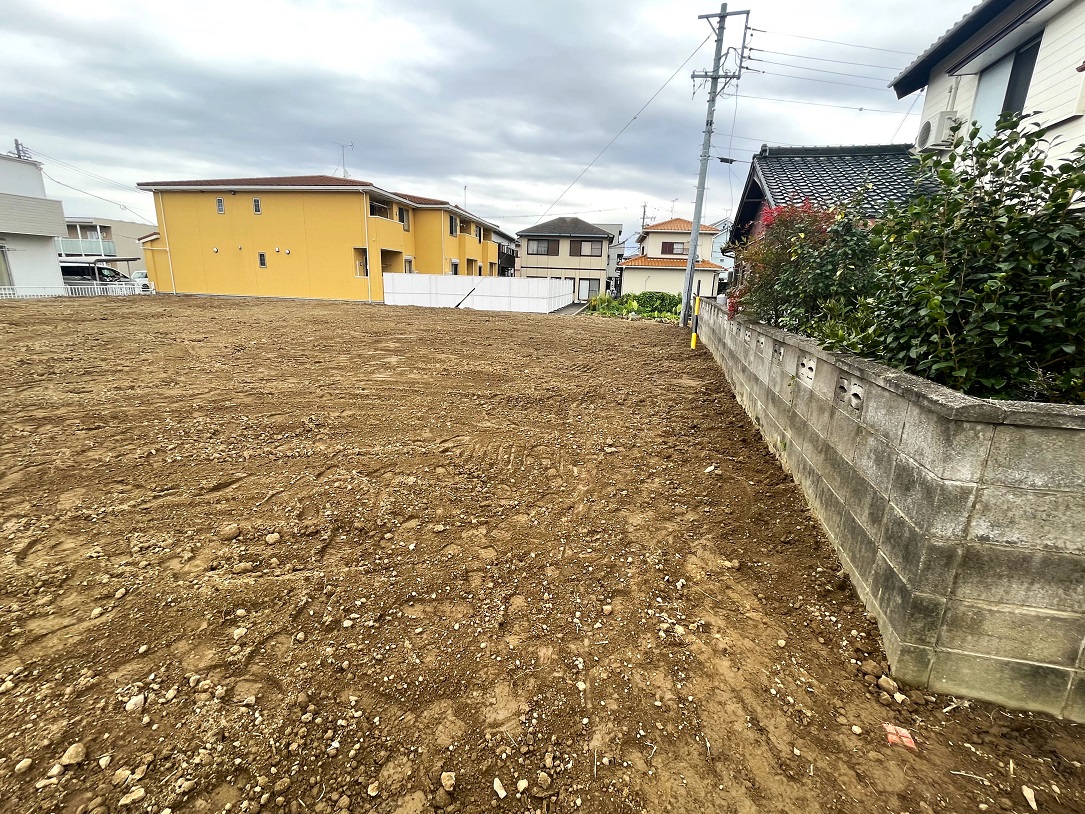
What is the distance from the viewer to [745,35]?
14.9 meters

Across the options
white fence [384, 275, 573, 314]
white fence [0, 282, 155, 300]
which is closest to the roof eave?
white fence [384, 275, 573, 314]

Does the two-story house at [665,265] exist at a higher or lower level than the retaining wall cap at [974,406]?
higher

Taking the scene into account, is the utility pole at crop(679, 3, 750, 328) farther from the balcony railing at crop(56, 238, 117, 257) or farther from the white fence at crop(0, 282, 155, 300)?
the balcony railing at crop(56, 238, 117, 257)

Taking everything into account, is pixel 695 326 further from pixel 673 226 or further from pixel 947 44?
pixel 673 226

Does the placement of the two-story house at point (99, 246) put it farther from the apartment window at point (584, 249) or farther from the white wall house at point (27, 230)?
the apartment window at point (584, 249)

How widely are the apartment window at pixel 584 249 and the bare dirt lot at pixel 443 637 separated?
97.8ft

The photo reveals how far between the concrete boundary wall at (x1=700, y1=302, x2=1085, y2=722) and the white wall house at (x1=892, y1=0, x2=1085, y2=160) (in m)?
4.46

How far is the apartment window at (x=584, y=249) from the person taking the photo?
107 feet

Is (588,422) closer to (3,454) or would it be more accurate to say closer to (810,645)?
(810,645)

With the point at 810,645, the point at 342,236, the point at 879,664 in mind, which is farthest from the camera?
the point at 342,236

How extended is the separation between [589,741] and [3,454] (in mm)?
5058

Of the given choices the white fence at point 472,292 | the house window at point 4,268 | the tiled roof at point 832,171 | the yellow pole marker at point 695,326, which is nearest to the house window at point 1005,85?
the tiled roof at point 832,171

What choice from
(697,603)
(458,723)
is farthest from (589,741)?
(697,603)

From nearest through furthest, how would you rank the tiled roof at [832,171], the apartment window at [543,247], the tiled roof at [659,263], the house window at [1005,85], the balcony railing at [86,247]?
the house window at [1005,85] → the tiled roof at [832,171] → the tiled roof at [659,263] → the apartment window at [543,247] → the balcony railing at [86,247]
